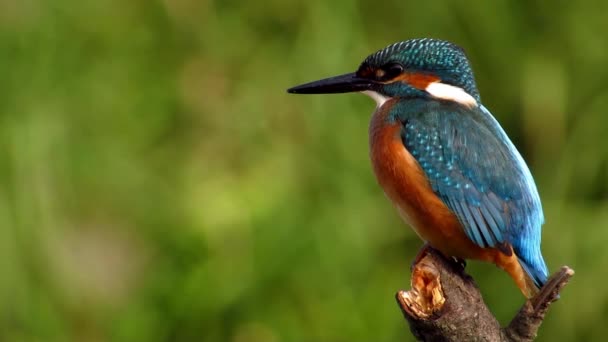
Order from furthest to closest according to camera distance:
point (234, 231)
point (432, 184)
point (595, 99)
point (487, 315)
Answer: point (595, 99) → point (234, 231) → point (432, 184) → point (487, 315)

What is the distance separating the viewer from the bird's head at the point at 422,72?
364 centimetres

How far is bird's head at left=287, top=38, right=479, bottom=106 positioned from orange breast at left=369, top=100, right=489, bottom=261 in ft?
0.58

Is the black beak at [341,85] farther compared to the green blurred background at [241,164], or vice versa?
the green blurred background at [241,164]

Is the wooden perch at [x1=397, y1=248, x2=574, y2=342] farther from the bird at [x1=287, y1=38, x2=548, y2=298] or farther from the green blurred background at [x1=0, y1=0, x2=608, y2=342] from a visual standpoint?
the green blurred background at [x1=0, y1=0, x2=608, y2=342]

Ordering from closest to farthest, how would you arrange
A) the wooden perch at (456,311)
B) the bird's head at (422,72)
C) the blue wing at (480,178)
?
the wooden perch at (456,311) → the blue wing at (480,178) → the bird's head at (422,72)

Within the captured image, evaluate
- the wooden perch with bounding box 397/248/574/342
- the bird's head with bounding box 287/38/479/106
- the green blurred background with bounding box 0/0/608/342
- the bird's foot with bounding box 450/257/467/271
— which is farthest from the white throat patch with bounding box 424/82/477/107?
the green blurred background with bounding box 0/0/608/342

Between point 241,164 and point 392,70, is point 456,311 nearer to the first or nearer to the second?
point 392,70

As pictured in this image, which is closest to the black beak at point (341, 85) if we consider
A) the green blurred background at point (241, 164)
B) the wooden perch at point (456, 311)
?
the wooden perch at point (456, 311)

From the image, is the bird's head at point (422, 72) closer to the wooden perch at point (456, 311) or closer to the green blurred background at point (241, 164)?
the wooden perch at point (456, 311)

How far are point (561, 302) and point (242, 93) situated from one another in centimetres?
180

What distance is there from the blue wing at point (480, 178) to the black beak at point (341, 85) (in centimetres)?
25

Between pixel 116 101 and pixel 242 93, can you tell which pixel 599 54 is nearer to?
pixel 242 93

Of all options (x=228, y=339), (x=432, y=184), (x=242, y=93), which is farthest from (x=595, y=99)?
(x=432, y=184)

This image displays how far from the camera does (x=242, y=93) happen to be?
5.75 m
